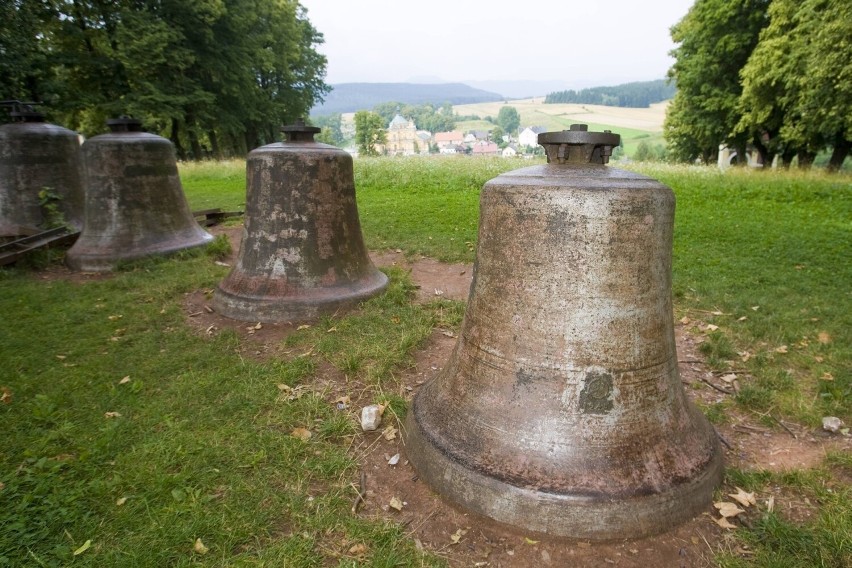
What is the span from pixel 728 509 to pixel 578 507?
73 cm

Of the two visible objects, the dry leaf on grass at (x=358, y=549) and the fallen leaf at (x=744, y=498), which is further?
the fallen leaf at (x=744, y=498)

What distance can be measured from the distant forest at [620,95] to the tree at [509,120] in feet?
68.7

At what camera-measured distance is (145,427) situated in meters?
2.89

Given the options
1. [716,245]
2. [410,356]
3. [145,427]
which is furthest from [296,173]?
[716,245]

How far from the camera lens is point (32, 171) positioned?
7.17 metres

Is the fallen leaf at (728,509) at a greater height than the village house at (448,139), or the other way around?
the fallen leaf at (728,509)

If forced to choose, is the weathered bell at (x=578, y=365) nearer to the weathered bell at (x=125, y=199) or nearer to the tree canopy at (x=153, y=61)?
the weathered bell at (x=125, y=199)

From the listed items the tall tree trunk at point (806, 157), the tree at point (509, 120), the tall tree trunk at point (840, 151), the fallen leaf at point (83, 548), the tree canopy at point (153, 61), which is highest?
the tree canopy at point (153, 61)

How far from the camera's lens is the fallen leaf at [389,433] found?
2.85 m

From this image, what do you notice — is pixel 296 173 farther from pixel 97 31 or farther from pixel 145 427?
pixel 97 31

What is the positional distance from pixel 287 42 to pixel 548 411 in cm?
3443

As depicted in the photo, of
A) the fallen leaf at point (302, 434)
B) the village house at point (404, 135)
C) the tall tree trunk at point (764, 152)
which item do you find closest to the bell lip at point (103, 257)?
the fallen leaf at point (302, 434)

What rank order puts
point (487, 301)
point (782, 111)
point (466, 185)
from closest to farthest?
Result: 1. point (487, 301)
2. point (466, 185)
3. point (782, 111)

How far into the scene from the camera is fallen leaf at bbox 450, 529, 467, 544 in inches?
83.5
